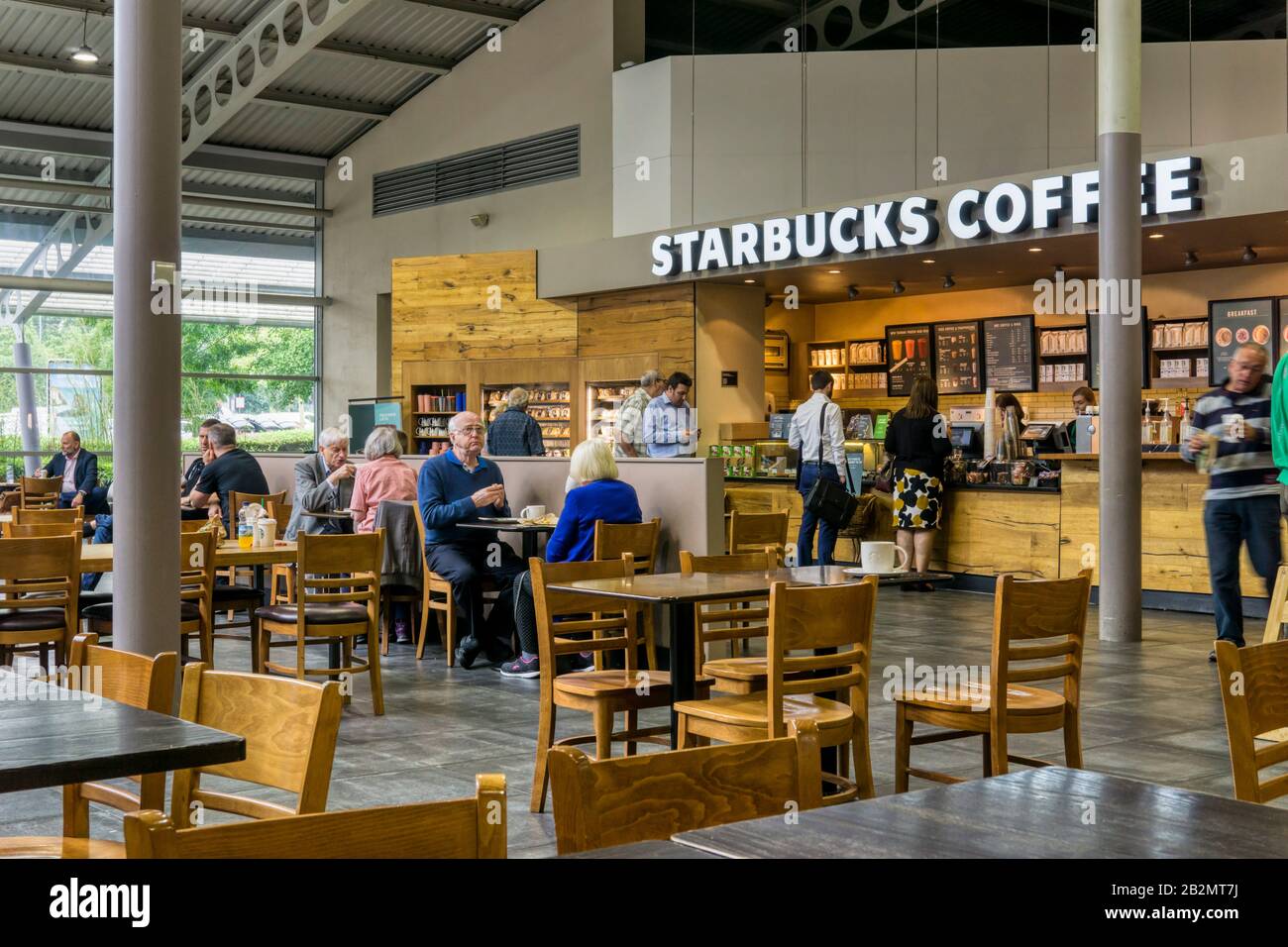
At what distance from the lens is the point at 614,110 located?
14.0 meters

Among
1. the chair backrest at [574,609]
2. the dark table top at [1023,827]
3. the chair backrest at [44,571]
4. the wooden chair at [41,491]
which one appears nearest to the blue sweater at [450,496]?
the chair backrest at [44,571]

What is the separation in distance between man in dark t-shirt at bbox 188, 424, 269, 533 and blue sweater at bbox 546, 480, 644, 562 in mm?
3241

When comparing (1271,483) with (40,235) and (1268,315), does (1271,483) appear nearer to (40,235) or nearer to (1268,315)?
(1268,315)

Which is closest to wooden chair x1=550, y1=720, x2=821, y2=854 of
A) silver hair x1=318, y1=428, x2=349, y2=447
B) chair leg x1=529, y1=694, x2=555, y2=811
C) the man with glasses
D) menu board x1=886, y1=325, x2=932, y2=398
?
chair leg x1=529, y1=694, x2=555, y2=811

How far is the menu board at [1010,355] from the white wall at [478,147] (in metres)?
4.16

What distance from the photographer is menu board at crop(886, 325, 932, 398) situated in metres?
14.3

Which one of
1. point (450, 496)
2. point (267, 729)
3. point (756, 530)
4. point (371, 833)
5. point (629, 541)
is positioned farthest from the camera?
point (756, 530)

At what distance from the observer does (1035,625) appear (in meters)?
4.01

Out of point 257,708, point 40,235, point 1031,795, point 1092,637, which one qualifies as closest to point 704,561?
point 257,708

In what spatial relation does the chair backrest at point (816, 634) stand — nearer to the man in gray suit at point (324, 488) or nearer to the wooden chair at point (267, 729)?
the wooden chair at point (267, 729)

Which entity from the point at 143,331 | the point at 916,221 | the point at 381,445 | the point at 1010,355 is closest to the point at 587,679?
the point at 143,331

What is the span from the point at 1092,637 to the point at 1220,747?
320cm

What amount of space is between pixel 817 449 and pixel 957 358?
3935mm

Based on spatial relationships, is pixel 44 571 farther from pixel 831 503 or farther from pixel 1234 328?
pixel 1234 328
